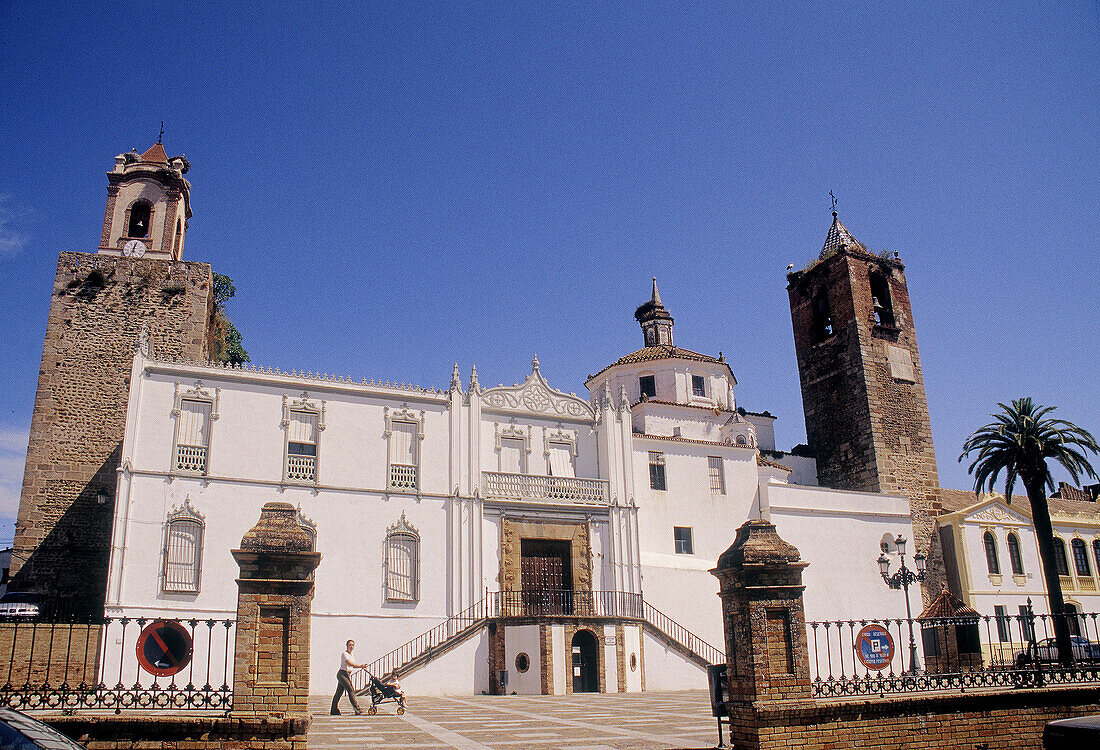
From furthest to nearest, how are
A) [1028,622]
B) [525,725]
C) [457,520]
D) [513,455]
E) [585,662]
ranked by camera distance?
[513,455] < [457,520] < [585,662] < [1028,622] < [525,725]

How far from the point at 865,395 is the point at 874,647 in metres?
30.5

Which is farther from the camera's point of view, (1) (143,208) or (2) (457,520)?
Answer: (1) (143,208)

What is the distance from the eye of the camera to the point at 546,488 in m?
29.5

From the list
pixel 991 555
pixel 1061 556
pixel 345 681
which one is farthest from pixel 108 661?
pixel 1061 556

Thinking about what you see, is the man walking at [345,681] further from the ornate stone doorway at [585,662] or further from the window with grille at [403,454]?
the window with grille at [403,454]

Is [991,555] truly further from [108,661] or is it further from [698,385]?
[108,661]

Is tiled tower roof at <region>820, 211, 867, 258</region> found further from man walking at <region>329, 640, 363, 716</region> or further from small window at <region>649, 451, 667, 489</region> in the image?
man walking at <region>329, 640, 363, 716</region>

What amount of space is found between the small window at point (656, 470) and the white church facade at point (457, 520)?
79mm

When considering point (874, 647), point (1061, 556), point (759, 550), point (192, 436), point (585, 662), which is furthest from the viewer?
point (1061, 556)

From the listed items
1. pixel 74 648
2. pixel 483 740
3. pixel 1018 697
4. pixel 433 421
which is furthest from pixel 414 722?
pixel 433 421

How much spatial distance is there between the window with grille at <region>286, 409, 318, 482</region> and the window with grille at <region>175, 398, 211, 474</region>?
2454 millimetres

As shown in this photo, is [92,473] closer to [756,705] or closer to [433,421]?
[433,421]

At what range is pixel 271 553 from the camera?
9.48 metres

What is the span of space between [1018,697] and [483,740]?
7681 mm
